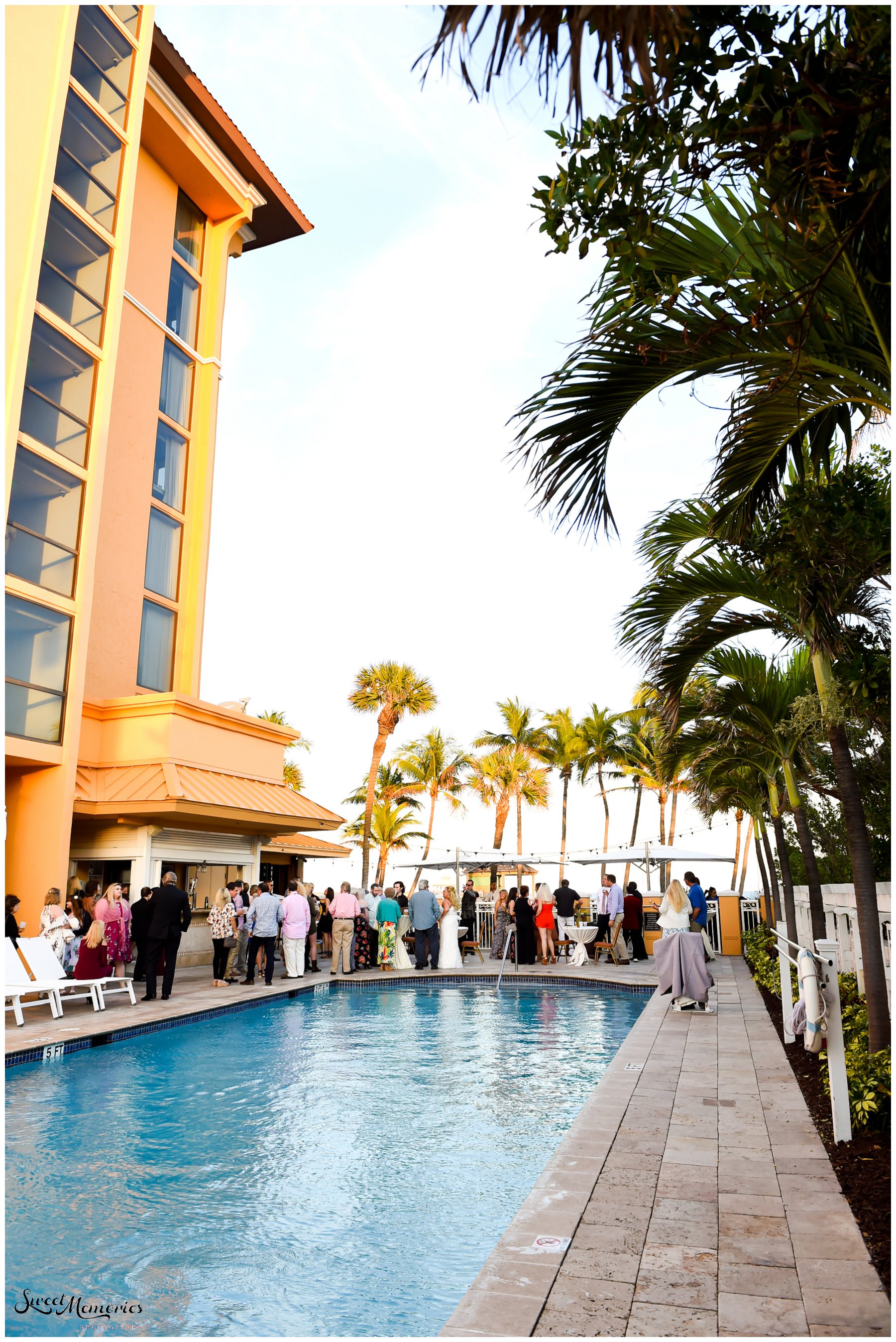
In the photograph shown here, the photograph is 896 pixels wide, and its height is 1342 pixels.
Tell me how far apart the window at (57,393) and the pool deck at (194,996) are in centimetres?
968

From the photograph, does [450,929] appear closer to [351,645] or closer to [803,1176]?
[803,1176]

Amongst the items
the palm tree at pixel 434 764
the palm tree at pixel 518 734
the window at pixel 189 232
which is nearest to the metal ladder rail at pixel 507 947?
the window at pixel 189 232

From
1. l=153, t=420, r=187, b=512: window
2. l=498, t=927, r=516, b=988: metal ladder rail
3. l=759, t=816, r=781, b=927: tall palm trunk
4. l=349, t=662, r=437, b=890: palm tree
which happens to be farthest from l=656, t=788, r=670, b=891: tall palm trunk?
l=153, t=420, r=187, b=512: window

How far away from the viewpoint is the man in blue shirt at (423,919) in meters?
18.6

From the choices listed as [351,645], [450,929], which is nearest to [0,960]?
[450,929]

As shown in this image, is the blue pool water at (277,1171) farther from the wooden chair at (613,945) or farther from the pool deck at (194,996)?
the wooden chair at (613,945)

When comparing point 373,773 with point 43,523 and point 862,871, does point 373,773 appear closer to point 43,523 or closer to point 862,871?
point 43,523

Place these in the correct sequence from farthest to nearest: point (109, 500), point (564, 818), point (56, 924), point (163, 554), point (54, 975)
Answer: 1. point (564, 818)
2. point (163, 554)
3. point (109, 500)
4. point (56, 924)
5. point (54, 975)

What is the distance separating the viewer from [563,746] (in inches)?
2028

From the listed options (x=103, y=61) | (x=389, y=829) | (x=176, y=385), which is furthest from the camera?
(x=389, y=829)

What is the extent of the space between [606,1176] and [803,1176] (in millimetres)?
1023

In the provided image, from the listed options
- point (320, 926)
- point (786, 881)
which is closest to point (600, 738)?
point (320, 926)

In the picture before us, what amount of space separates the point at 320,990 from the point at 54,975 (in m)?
5.47

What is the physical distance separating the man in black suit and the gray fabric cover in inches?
261
